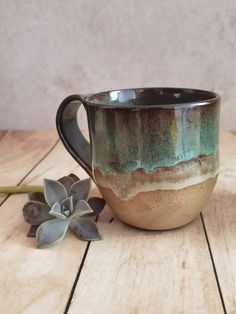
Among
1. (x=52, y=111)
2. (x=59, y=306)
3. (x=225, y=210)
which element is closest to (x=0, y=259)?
(x=59, y=306)

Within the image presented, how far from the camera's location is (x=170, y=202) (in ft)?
1.38

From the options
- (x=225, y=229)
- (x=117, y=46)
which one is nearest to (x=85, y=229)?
(x=225, y=229)

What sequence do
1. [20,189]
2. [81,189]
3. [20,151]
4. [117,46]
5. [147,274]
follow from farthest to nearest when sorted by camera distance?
[117,46]
[20,151]
[20,189]
[81,189]
[147,274]

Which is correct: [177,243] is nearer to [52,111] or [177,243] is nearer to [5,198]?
[5,198]

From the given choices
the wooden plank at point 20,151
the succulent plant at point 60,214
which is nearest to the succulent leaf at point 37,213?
the succulent plant at point 60,214

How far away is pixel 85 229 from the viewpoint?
445mm

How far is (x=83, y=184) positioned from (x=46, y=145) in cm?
41

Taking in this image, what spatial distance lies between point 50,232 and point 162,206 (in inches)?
4.2

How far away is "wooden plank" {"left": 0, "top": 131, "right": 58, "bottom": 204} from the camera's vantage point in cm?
67

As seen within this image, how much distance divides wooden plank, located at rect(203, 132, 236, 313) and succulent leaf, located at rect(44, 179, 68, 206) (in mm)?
147

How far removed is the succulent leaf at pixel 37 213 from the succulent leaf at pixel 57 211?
2 centimetres

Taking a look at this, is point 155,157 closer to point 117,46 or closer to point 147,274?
point 147,274

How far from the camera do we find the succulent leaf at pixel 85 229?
44 centimetres

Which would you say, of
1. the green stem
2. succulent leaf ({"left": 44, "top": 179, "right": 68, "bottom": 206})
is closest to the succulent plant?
succulent leaf ({"left": 44, "top": 179, "right": 68, "bottom": 206})
